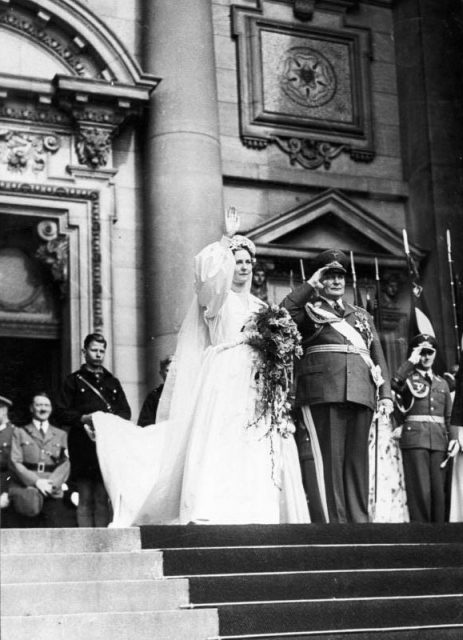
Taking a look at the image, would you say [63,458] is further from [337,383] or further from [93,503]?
[337,383]

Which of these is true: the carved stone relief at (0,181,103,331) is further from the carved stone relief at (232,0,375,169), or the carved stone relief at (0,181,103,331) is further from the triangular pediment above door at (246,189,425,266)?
the carved stone relief at (232,0,375,169)

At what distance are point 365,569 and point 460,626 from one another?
2.41 feet

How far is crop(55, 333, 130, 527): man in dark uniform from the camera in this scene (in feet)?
33.7

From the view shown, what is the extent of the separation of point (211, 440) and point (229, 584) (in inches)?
56.5

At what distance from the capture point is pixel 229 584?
7.42 meters

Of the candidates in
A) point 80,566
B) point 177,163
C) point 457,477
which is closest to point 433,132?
point 177,163

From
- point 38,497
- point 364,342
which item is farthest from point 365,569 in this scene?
point 38,497

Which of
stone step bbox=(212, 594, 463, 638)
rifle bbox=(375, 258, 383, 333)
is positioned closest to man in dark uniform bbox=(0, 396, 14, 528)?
stone step bbox=(212, 594, 463, 638)

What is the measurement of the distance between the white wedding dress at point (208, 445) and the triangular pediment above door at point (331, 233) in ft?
19.5

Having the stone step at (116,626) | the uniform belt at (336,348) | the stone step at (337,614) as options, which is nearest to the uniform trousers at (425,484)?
the uniform belt at (336,348)

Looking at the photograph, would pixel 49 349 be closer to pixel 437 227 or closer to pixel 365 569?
pixel 437 227

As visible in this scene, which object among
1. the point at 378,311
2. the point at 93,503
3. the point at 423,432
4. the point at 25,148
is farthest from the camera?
the point at 378,311

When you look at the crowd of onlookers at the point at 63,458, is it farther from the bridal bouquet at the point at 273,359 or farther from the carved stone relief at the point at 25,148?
the carved stone relief at the point at 25,148

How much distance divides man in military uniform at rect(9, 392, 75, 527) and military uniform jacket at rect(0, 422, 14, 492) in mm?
39
